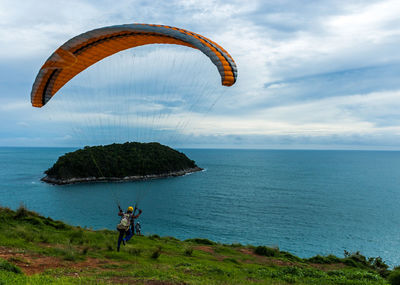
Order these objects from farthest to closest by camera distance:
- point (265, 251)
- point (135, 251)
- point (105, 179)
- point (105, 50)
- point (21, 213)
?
1. point (105, 179)
2. point (265, 251)
3. point (21, 213)
4. point (105, 50)
5. point (135, 251)

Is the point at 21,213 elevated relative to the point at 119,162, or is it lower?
elevated

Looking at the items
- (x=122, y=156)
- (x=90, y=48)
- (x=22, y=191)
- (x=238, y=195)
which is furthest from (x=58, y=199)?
(x=90, y=48)

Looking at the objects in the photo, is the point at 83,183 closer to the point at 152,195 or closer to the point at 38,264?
the point at 152,195

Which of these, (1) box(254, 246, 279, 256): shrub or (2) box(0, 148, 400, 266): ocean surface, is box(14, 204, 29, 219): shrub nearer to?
(1) box(254, 246, 279, 256): shrub

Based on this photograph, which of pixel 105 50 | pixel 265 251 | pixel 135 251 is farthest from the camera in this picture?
pixel 265 251

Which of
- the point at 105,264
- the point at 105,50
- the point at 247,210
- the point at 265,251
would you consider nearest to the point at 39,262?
the point at 105,264

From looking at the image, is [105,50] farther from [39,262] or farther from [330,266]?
[330,266]

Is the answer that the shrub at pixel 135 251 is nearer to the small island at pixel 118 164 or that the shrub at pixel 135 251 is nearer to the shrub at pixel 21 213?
the shrub at pixel 21 213
